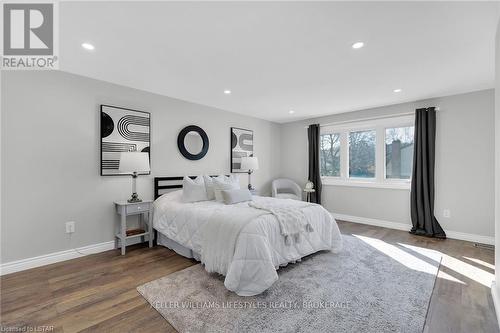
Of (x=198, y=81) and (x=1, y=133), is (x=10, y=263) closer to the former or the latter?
(x=1, y=133)

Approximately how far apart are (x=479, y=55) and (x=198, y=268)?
3.91 m

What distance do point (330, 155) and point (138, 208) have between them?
4247 mm

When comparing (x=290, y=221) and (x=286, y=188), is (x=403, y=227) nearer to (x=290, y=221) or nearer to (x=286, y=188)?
(x=286, y=188)

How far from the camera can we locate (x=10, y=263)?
2.56 m

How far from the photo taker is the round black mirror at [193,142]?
409cm

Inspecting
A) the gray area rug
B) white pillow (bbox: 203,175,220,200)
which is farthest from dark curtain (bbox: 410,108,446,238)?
white pillow (bbox: 203,175,220,200)

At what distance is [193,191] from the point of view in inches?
137

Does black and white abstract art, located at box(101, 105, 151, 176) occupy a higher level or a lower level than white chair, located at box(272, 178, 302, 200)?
higher

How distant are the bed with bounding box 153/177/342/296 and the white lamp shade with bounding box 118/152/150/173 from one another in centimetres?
64

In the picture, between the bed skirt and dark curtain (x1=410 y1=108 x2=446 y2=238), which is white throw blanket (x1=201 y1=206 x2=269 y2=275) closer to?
the bed skirt

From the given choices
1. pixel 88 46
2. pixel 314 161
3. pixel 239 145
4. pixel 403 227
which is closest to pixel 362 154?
pixel 314 161

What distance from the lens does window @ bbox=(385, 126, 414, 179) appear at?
4348 mm

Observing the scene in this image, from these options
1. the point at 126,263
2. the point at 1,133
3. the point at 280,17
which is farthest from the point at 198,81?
the point at 126,263

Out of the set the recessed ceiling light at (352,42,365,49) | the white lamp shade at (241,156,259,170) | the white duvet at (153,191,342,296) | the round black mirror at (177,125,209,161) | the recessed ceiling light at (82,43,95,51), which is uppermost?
the recessed ceiling light at (82,43,95,51)
